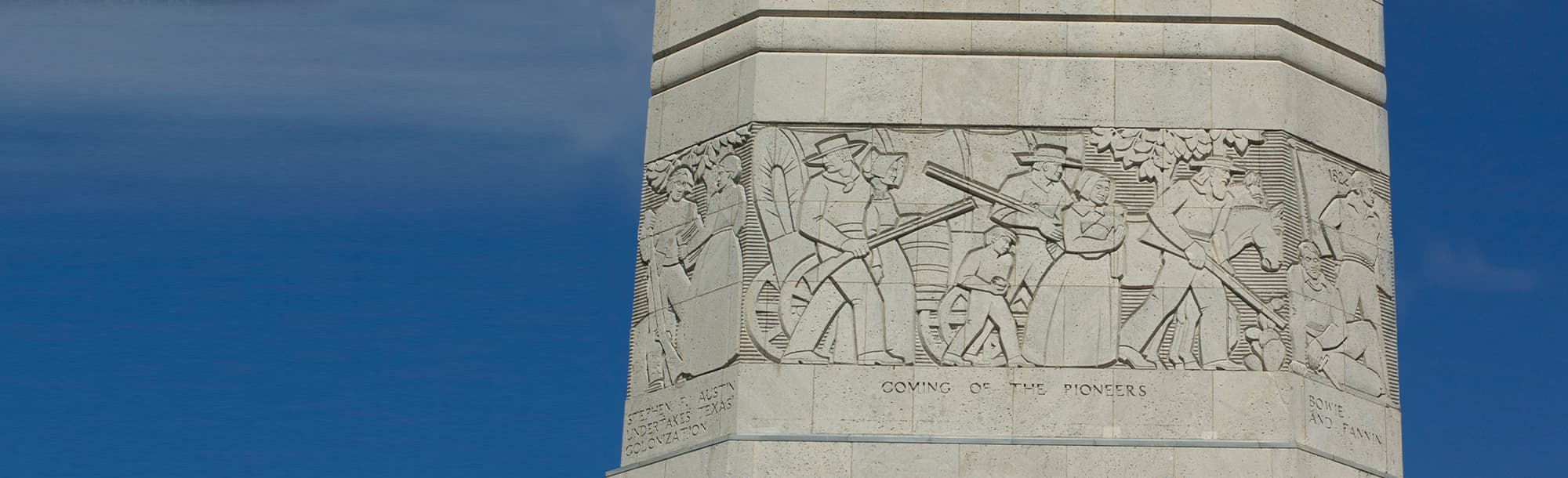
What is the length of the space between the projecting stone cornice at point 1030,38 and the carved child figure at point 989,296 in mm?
1773

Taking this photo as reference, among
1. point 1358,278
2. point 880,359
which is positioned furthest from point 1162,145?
point 880,359

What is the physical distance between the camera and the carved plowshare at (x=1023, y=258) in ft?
64.4

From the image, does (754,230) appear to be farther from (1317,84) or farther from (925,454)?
(1317,84)

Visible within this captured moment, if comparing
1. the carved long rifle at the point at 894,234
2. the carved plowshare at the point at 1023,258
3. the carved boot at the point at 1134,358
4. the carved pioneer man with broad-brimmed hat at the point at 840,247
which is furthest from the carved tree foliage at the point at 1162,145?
the carved pioneer man with broad-brimmed hat at the point at 840,247

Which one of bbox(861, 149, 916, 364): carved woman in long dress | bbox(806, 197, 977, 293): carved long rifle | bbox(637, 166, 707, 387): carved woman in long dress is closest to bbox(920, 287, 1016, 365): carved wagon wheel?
bbox(861, 149, 916, 364): carved woman in long dress

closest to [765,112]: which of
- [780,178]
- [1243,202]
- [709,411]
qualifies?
[780,178]

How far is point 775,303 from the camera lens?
1984cm

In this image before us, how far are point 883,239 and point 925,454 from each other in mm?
1987

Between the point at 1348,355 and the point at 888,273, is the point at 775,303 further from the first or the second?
the point at 1348,355

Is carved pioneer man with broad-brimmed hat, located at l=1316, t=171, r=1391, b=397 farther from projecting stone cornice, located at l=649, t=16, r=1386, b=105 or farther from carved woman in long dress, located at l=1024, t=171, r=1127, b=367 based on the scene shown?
carved woman in long dress, located at l=1024, t=171, r=1127, b=367

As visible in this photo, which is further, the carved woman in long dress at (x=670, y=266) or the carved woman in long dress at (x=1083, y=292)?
the carved woman in long dress at (x=670, y=266)

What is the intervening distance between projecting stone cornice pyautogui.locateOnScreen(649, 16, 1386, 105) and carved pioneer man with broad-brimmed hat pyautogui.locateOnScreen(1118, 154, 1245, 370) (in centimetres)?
110

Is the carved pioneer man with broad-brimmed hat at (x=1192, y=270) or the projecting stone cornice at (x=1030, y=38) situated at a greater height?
the projecting stone cornice at (x=1030, y=38)

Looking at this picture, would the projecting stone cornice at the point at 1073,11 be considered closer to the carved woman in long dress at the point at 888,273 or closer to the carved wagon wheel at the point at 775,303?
the carved woman in long dress at the point at 888,273
